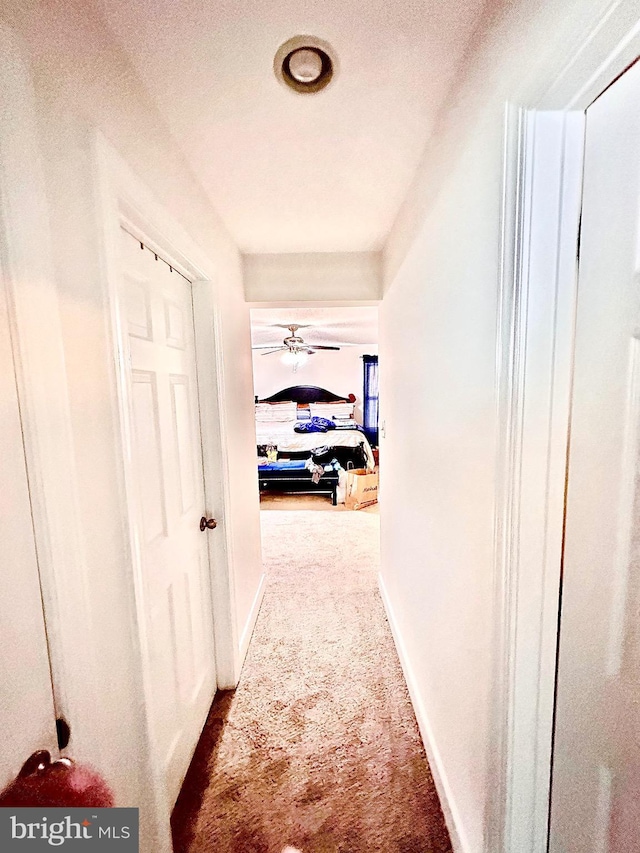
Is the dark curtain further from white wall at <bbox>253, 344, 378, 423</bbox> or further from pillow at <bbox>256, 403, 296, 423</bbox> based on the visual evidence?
pillow at <bbox>256, 403, 296, 423</bbox>

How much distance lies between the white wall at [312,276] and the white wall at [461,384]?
0.70 meters

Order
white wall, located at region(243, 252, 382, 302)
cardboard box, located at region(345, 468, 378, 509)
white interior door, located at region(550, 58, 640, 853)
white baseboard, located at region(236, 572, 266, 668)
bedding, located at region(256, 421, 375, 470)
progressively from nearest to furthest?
white interior door, located at region(550, 58, 640, 853) < white baseboard, located at region(236, 572, 266, 668) < white wall, located at region(243, 252, 382, 302) < cardboard box, located at region(345, 468, 378, 509) < bedding, located at region(256, 421, 375, 470)

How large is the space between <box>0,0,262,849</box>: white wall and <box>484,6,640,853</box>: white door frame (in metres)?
0.91

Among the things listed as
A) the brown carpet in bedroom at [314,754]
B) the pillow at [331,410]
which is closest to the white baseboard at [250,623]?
the brown carpet in bedroom at [314,754]

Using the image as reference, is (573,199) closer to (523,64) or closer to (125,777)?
(523,64)

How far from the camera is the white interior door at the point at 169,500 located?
1131mm

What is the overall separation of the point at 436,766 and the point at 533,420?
54.8 inches

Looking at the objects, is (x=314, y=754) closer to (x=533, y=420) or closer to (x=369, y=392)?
(x=533, y=420)

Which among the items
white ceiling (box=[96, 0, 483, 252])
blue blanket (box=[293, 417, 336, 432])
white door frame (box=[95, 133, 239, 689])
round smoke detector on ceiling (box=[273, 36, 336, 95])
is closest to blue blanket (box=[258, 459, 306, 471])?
blue blanket (box=[293, 417, 336, 432])

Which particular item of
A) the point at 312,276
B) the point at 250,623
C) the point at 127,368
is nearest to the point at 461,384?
the point at 127,368

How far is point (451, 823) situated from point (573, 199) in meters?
1.79

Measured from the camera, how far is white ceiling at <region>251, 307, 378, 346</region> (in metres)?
3.84

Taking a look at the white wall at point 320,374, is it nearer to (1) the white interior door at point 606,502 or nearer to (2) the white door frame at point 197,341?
(2) the white door frame at point 197,341

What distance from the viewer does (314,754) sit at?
1446mm
